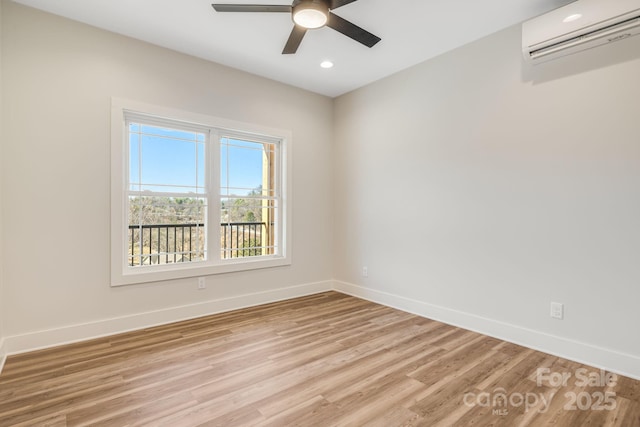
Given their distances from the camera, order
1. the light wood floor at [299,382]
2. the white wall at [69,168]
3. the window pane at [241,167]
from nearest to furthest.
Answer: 1. the light wood floor at [299,382]
2. the white wall at [69,168]
3. the window pane at [241,167]

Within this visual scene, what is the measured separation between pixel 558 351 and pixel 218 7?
12.1 feet

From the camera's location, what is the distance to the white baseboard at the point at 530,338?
7.61 ft

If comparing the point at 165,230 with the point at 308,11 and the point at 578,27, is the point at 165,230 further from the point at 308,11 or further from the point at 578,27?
the point at 578,27

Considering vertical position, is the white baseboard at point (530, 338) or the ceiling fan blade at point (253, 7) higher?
the ceiling fan blade at point (253, 7)

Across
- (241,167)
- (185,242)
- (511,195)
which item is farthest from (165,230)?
(511,195)

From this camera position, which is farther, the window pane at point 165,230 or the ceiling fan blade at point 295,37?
the window pane at point 165,230

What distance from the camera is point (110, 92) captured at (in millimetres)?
2986

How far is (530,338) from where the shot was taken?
2750 millimetres

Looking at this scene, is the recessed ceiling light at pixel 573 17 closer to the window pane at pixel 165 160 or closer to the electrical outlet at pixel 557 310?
the electrical outlet at pixel 557 310

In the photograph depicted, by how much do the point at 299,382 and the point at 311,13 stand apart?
2.52 metres

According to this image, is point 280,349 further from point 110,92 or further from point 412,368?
point 110,92

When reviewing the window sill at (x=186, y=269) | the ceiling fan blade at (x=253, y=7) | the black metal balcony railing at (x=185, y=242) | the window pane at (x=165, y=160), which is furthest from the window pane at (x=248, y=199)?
the ceiling fan blade at (x=253, y=7)

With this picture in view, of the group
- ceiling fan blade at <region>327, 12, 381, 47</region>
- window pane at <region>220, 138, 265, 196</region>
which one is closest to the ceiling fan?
ceiling fan blade at <region>327, 12, 381, 47</region>

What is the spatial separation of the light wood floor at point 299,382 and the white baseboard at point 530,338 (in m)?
0.10
